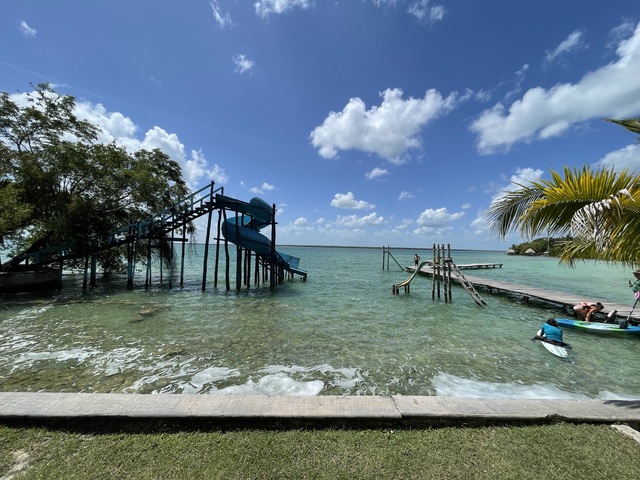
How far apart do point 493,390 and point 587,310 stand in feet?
32.7

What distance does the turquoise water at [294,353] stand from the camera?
18.8 feet

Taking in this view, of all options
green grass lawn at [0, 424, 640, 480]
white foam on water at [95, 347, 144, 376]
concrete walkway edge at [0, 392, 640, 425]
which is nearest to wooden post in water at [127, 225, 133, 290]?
white foam on water at [95, 347, 144, 376]

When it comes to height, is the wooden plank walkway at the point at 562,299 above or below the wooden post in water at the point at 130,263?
below

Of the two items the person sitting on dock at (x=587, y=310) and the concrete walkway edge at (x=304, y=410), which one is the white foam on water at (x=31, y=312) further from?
the person sitting on dock at (x=587, y=310)

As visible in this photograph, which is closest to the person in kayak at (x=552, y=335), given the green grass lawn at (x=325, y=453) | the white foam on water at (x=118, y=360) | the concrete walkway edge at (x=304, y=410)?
the concrete walkway edge at (x=304, y=410)

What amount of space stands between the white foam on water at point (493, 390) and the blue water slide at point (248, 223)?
47.9 feet

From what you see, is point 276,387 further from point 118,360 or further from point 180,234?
point 180,234

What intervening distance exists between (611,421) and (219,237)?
18213mm

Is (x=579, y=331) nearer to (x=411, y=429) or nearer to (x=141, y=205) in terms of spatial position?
(x=411, y=429)

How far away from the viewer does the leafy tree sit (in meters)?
15.8

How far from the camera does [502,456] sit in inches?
112

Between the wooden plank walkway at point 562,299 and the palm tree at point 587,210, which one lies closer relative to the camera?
the palm tree at point 587,210

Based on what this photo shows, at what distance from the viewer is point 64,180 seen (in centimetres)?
1698

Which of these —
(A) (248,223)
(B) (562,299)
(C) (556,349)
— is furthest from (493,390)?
(A) (248,223)
